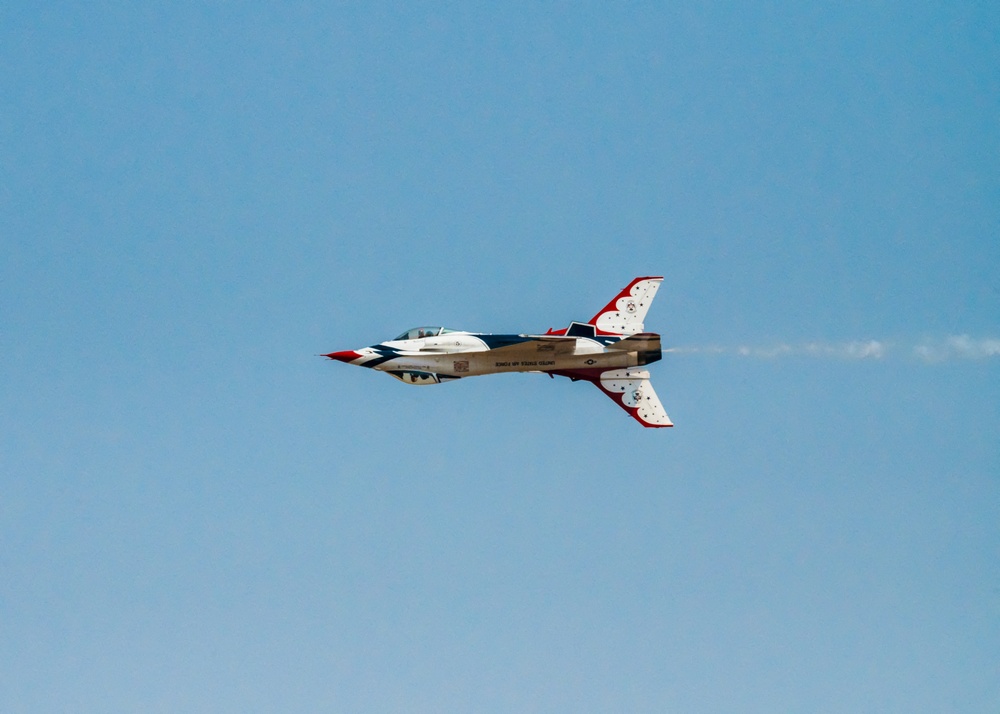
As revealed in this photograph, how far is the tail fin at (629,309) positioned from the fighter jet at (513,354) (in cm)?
34

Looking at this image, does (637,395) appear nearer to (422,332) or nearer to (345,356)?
(422,332)

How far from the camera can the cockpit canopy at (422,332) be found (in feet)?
176

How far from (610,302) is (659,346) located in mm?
→ 3236

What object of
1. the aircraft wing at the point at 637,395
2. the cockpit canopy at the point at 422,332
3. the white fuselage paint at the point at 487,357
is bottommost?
the aircraft wing at the point at 637,395

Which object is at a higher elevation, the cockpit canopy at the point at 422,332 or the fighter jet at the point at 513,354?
the cockpit canopy at the point at 422,332

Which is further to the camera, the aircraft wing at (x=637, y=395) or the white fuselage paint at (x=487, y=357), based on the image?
the aircraft wing at (x=637, y=395)

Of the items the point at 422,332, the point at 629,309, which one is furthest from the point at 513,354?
the point at 629,309

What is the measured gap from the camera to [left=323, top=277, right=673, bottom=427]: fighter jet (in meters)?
52.9

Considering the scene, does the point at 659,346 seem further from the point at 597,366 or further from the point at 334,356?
the point at 334,356

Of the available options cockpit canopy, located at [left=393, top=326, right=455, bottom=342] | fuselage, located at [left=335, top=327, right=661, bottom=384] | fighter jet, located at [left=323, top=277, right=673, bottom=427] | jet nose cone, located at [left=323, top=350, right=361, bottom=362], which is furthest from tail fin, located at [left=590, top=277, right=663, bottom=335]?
jet nose cone, located at [left=323, top=350, right=361, bottom=362]

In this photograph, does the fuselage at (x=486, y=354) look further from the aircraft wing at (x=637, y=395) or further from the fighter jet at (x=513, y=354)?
the aircraft wing at (x=637, y=395)

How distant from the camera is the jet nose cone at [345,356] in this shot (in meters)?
53.7

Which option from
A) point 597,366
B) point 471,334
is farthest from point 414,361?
point 597,366

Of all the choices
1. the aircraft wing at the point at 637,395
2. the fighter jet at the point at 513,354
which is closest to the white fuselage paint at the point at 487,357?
the fighter jet at the point at 513,354
